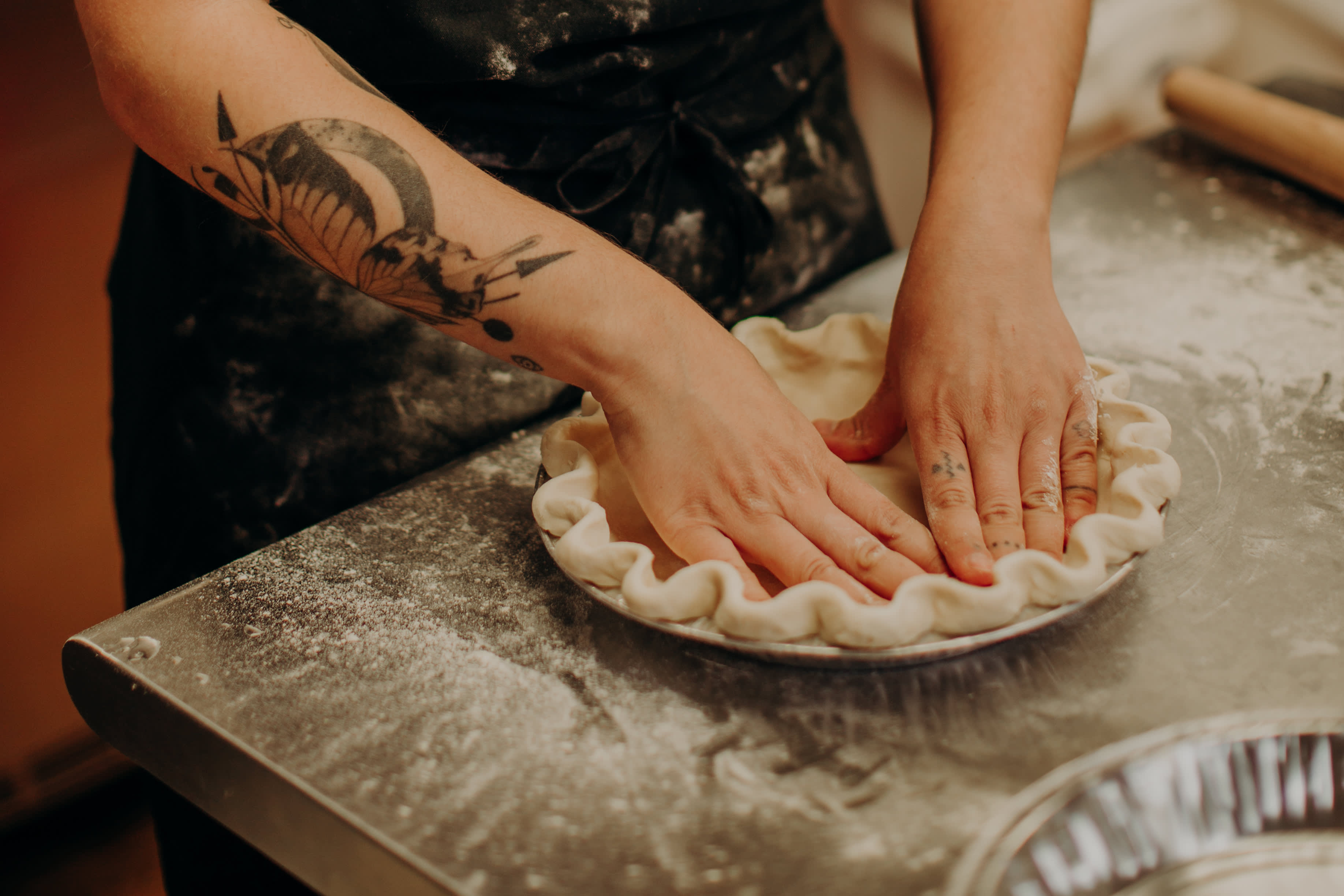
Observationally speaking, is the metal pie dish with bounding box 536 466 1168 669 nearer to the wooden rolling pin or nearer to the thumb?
the thumb

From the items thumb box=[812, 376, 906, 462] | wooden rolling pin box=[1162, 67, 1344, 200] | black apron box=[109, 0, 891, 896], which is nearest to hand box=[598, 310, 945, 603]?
thumb box=[812, 376, 906, 462]

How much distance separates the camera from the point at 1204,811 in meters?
0.65

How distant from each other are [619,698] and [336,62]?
0.63 meters

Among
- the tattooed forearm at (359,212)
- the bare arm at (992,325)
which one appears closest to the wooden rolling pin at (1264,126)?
the bare arm at (992,325)

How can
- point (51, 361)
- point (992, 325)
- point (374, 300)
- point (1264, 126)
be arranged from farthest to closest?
point (51, 361)
point (1264, 126)
point (374, 300)
point (992, 325)

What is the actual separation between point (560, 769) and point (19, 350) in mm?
1598

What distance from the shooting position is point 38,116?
1635 millimetres

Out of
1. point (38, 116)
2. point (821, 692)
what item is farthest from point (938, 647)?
point (38, 116)

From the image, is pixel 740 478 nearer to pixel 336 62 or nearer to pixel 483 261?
pixel 483 261

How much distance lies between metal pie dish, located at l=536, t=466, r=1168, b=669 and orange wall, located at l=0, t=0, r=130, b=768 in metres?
1.56

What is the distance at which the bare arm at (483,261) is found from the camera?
0.79 meters

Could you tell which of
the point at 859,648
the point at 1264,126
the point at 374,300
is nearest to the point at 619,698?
the point at 859,648

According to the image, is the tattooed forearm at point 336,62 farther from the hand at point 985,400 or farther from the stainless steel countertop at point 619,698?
the hand at point 985,400

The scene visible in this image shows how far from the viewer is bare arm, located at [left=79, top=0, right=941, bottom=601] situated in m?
0.79
